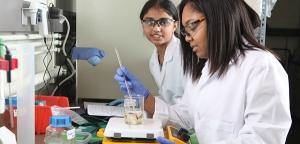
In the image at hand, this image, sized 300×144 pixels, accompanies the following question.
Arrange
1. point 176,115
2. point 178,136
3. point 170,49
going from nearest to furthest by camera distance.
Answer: point 178,136, point 176,115, point 170,49

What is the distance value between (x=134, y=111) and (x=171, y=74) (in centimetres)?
62

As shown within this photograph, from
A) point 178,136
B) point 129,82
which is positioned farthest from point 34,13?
point 178,136

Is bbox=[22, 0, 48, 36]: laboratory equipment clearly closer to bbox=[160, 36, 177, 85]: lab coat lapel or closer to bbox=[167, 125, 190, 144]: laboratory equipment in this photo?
bbox=[160, 36, 177, 85]: lab coat lapel

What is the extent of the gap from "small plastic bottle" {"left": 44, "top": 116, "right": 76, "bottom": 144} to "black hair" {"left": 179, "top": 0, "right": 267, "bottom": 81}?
1.60ft

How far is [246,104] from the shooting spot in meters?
0.95

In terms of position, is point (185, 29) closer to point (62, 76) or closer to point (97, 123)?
point (97, 123)

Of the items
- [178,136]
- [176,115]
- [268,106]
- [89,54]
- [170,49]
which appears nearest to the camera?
[268,106]

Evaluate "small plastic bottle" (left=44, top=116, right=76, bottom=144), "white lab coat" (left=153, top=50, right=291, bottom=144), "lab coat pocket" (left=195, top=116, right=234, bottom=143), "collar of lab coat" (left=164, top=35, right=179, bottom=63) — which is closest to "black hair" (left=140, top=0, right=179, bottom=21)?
"collar of lab coat" (left=164, top=35, right=179, bottom=63)

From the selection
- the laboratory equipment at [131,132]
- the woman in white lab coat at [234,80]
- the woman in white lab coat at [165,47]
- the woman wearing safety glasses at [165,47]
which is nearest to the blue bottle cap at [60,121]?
the laboratory equipment at [131,132]

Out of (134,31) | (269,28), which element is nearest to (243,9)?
(134,31)

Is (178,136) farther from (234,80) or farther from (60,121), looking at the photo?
(60,121)

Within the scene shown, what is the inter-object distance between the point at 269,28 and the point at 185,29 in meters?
3.27

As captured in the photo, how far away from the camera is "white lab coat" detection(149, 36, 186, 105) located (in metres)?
1.73

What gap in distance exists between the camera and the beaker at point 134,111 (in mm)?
1167
